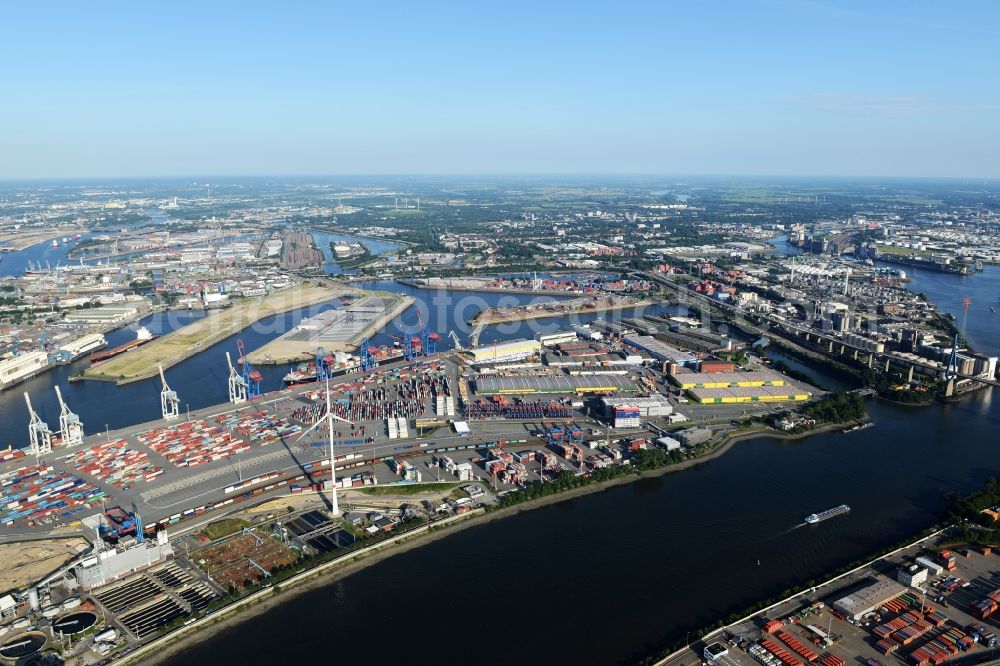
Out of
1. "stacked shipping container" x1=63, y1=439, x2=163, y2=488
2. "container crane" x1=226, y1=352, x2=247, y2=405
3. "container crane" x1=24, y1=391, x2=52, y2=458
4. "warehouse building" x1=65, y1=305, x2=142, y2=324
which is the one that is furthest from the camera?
"warehouse building" x1=65, y1=305, x2=142, y2=324

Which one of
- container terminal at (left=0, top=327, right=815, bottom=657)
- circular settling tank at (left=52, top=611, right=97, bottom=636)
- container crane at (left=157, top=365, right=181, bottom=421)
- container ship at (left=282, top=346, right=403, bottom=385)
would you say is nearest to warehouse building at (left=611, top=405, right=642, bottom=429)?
container terminal at (left=0, top=327, right=815, bottom=657)

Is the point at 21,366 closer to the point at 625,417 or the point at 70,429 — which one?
the point at 70,429

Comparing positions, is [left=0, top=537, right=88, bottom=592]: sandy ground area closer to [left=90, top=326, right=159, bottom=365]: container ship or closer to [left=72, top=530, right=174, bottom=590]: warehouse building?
[left=72, top=530, right=174, bottom=590]: warehouse building

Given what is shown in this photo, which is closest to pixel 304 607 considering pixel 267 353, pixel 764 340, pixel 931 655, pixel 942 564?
pixel 931 655

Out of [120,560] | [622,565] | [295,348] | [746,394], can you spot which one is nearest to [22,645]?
[120,560]

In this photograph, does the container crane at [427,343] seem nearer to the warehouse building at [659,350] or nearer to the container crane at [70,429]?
the warehouse building at [659,350]

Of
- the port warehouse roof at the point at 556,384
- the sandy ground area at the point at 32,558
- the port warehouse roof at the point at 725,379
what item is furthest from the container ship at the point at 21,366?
the port warehouse roof at the point at 725,379

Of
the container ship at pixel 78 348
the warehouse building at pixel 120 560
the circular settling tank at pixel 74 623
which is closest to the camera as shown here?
the circular settling tank at pixel 74 623
